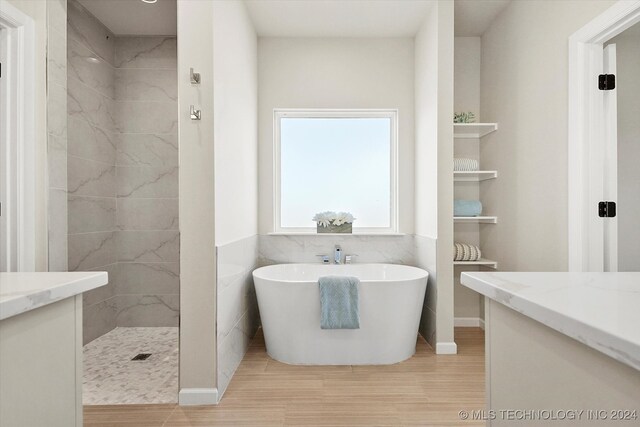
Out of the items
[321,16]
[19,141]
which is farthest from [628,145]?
[19,141]

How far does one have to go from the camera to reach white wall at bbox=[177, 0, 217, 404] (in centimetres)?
201

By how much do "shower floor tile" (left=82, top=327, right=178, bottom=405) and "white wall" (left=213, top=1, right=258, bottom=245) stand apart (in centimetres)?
102

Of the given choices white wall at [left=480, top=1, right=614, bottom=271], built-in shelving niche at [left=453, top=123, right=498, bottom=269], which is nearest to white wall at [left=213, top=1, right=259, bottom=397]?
built-in shelving niche at [left=453, top=123, right=498, bottom=269]

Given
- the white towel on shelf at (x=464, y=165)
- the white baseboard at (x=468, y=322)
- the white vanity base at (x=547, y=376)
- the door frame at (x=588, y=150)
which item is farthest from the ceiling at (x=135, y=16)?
the white baseboard at (x=468, y=322)

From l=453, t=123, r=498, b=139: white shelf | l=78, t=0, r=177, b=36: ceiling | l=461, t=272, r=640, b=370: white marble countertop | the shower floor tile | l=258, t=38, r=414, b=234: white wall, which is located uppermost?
l=78, t=0, r=177, b=36: ceiling

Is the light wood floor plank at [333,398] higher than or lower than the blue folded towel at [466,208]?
lower

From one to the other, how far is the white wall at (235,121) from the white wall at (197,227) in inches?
2.6

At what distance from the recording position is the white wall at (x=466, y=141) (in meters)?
3.36

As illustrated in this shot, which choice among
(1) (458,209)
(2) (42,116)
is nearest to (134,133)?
(2) (42,116)

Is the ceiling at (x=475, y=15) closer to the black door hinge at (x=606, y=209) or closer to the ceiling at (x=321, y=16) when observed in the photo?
the ceiling at (x=321, y=16)

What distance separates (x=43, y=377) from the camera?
37.5 inches

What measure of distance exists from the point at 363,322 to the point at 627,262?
6.42 feet

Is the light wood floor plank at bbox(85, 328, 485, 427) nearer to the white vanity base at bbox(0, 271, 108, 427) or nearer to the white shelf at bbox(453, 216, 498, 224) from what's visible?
the white vanity base at bbox(0, 271, 108, 427)

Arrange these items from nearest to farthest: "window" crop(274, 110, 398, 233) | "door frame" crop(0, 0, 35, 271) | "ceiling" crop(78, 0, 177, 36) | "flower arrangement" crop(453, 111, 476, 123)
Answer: "door frame" crop(0, 0, 35, 271) < "ceiling" crop(78, 0, 177, 36) < "flower arrangement" crop(453, 111, 476, 123) < "window" crop(274, 110, 398, 233)
